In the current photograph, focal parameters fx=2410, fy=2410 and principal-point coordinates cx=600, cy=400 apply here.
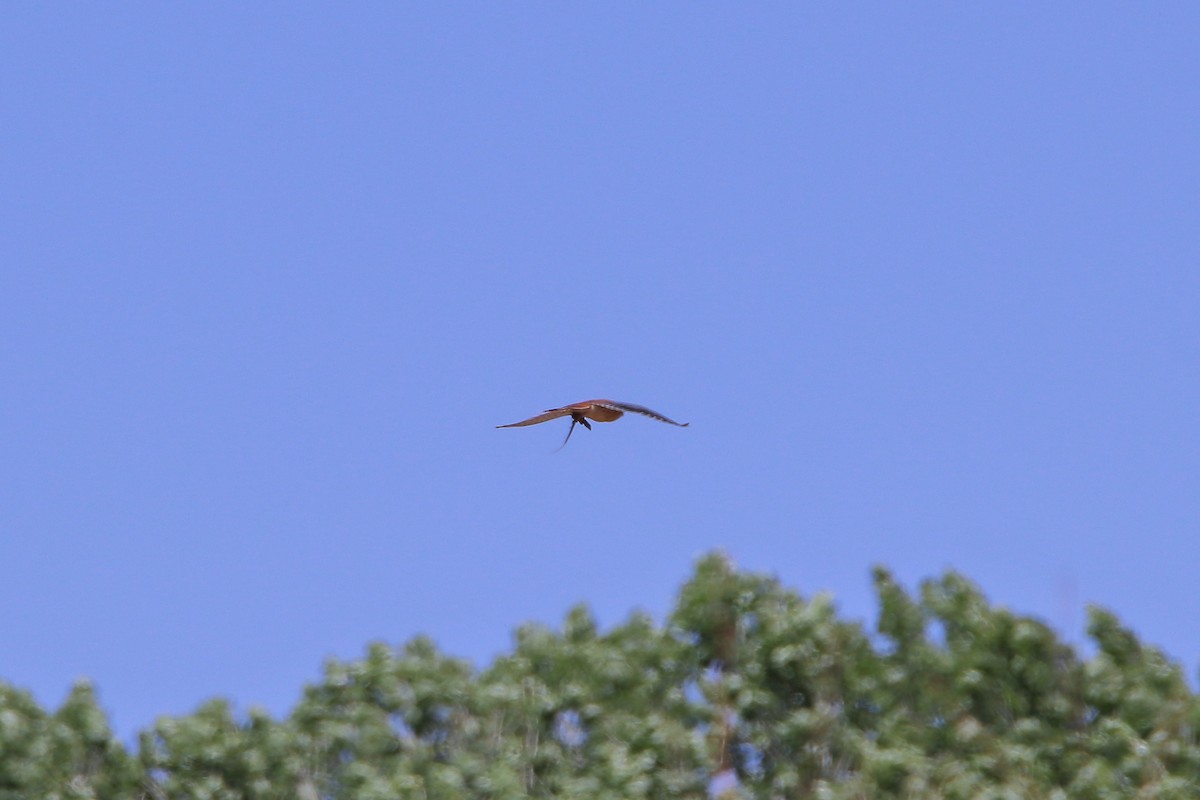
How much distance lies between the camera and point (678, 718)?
4588cm

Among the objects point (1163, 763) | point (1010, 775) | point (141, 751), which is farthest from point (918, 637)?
point (1010, 775)

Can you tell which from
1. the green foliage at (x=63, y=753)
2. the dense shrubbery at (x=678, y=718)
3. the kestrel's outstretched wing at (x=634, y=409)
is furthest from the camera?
the green foliage at (x=63, y=753)

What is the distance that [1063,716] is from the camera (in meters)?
43.9

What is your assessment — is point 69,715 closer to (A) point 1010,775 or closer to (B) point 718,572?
(B) point 718,572

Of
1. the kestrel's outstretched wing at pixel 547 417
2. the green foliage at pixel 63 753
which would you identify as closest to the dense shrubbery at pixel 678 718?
the green foliage at pixel 63 753

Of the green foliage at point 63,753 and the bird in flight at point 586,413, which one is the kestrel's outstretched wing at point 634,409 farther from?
the green foliage at point 63,753

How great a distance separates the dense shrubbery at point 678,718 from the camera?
43156 mm

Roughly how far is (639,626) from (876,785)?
887cm

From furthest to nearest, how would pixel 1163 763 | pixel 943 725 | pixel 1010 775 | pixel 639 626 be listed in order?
1. pixel 639 626
2. pixel 943 725
3. pixel 1163 763
4. pixel 1010 775

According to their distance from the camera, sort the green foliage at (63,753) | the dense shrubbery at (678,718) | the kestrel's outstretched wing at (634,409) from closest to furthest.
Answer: the kestrel's outstretched wing at (634,409), the dense shrubbery at (678,718), the green foliage at (63,753)

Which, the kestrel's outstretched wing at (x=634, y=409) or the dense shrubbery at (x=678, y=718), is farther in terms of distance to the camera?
the dense shrubbery at (x=678, y=718)

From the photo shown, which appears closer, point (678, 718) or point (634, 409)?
point (634, 409)

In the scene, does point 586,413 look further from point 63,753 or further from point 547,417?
point 63,753

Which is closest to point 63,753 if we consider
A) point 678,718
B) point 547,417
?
point 678,718
